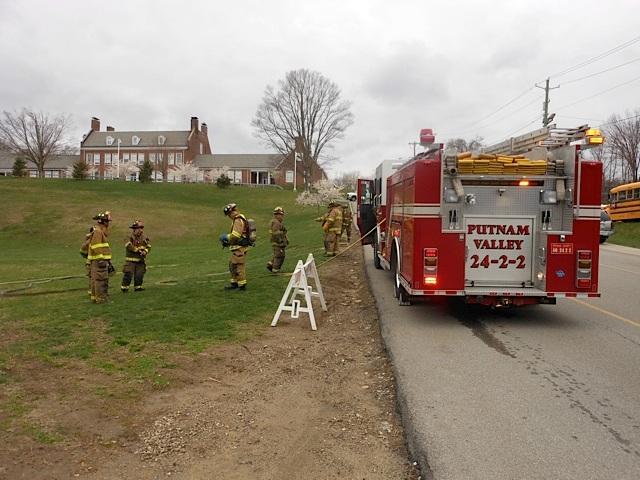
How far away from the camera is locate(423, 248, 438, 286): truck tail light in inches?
307

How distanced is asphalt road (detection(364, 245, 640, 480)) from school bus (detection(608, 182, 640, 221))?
25.4m

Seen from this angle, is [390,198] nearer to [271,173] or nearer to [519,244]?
[519,244]

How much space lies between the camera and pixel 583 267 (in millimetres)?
7719

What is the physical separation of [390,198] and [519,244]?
137 inches

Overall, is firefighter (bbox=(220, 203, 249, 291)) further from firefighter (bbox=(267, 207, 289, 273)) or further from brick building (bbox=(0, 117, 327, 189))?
brick building (bbox=(0, 117, 327, 189))

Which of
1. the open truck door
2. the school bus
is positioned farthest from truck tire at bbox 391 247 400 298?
the school bus

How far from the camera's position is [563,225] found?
7.77 metres

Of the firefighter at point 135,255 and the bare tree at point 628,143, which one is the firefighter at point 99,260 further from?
the bare tree at point 628,143

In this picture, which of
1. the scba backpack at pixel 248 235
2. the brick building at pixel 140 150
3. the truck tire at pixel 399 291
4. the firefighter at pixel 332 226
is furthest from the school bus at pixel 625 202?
the brick building at pixel 140 150

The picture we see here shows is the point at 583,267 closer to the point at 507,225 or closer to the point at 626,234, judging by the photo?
the point at 507,225

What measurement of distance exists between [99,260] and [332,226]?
7.62 m

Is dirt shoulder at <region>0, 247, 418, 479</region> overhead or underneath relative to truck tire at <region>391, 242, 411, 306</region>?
underneath

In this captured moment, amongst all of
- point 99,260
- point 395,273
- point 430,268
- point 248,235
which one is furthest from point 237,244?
point 430,268

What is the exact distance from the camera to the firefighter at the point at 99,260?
9.62 metres
